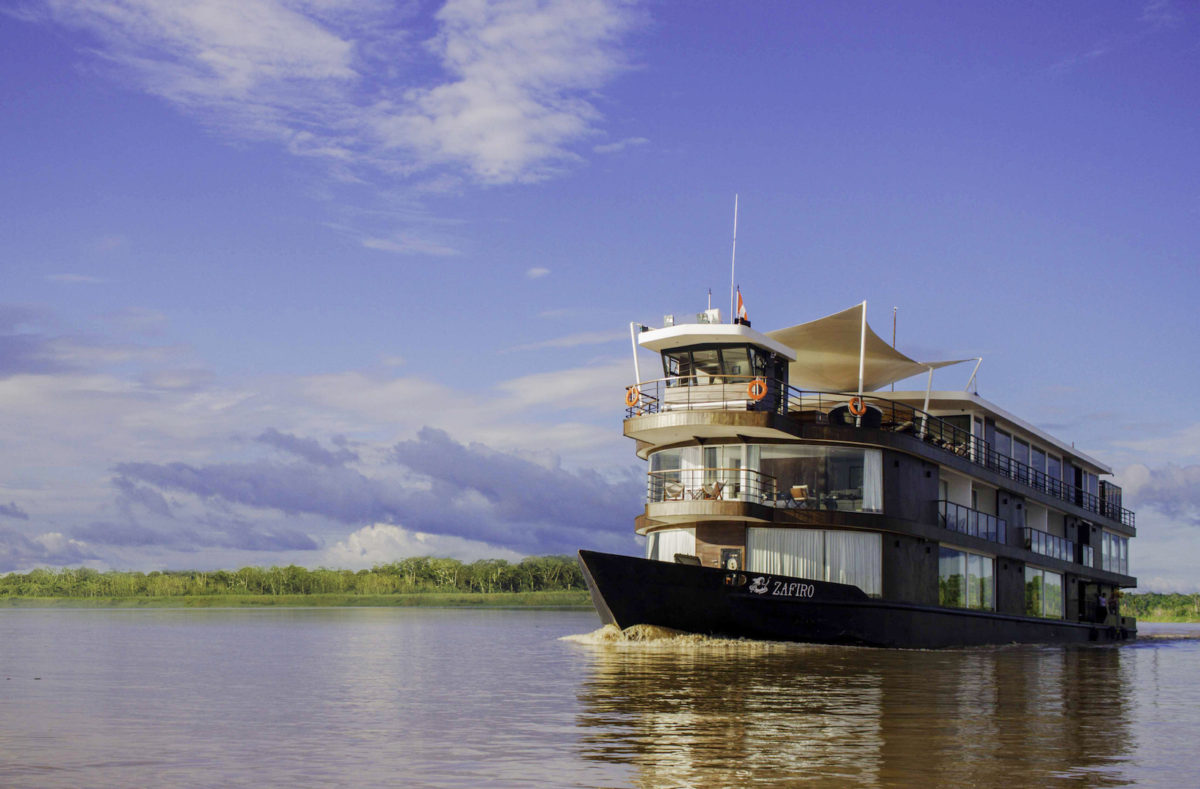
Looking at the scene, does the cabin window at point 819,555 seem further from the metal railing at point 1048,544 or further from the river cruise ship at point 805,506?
the metal railing at point 1048,544

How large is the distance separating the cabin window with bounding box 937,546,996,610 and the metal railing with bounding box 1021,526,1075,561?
10.8ft

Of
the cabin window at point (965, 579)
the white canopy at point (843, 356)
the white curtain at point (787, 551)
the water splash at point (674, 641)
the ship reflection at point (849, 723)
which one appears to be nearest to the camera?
the ship reflection at point (849, 723)

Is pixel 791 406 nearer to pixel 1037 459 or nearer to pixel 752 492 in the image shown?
pixel 752 492

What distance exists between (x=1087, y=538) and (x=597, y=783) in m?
40.0

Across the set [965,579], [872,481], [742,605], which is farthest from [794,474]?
[965,579]

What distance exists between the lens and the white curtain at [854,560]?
27.5 metres

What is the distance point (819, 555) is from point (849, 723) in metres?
16.6

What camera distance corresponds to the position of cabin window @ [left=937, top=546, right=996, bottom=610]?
30859 mm

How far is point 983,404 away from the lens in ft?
110

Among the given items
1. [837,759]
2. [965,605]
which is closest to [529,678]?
[837,759]

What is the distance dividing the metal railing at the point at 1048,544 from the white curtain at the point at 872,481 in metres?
11.2

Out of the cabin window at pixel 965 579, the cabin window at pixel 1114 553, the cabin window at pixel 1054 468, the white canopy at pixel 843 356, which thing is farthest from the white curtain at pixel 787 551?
the cabin window at pixel 1114 553

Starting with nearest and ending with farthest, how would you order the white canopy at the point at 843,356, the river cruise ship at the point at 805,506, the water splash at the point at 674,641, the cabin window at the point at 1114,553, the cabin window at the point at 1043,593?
1. the water splash at the point at 674,641
2. the river cruise ship at the point at 805,506
3. the white canopy at the point at 843,356
4. the cabin window at the point at 1043,593
5. the cabin window at the point at 1114,553

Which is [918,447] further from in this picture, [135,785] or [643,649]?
[135,785]
